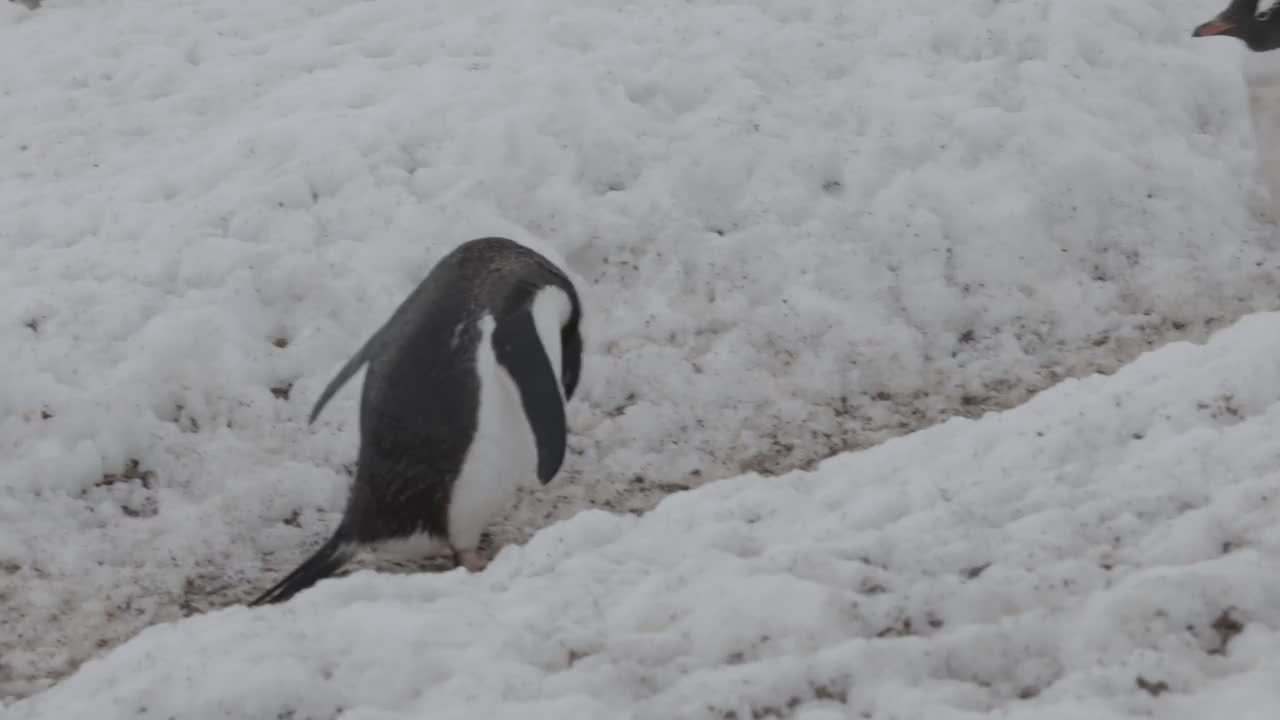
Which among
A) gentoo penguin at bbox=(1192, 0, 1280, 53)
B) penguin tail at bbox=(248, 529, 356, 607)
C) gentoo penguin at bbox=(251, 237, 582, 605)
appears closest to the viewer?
penguin tail at bbox=(248, 529, 356, 607)

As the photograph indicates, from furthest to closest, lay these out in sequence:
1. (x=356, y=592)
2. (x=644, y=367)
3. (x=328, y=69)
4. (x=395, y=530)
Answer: (x=328, y=69)
(x=644, y=367)
(x=395, y=530)
(x=356, y=592)

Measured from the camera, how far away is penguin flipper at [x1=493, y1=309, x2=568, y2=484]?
4070 millimetres

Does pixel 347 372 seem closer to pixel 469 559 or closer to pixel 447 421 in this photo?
pixel 447 421

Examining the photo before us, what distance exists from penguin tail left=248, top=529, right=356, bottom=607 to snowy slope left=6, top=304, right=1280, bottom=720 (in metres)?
0.50

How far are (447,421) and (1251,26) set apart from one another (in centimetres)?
361

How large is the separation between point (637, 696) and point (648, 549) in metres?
0.74

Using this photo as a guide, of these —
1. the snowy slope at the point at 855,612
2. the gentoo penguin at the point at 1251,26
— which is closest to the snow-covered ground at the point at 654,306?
the snowy slope at the point at 855,612

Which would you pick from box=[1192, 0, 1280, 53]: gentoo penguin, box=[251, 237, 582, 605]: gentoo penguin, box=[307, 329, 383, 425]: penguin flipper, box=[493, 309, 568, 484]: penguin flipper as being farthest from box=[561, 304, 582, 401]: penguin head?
box=[1192, 0, 1280, 53]: gentoo penguin

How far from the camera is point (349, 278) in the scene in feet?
17.9

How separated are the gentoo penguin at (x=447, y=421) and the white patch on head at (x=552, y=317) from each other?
0.05 metres

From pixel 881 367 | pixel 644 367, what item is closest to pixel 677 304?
pixel 644 367

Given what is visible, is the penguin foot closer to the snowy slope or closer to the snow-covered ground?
the snow-covered ground

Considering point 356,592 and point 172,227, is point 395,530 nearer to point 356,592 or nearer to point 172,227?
point 356,592

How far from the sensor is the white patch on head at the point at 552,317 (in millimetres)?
4301
